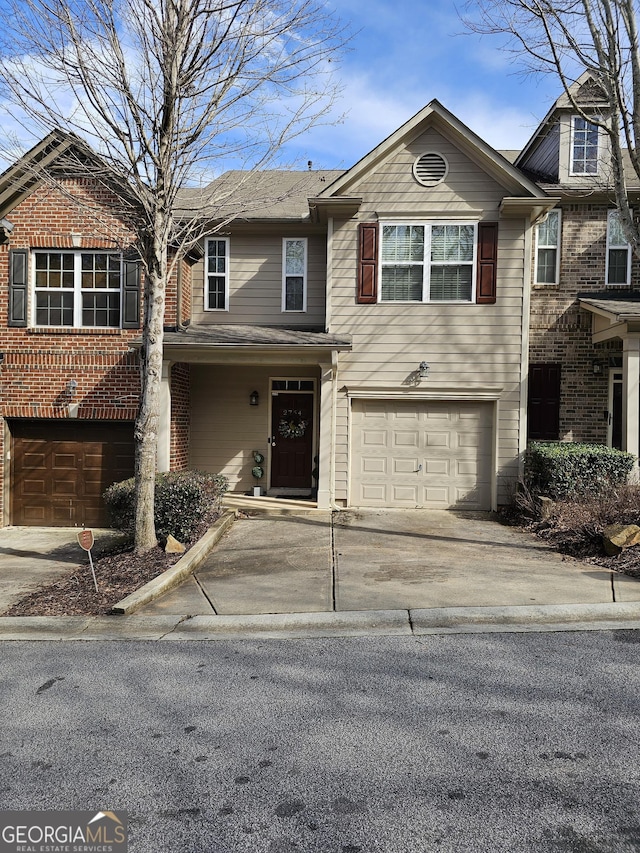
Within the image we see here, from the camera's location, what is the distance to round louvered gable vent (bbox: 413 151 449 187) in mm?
11992

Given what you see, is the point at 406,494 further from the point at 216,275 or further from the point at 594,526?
the point at 216,275

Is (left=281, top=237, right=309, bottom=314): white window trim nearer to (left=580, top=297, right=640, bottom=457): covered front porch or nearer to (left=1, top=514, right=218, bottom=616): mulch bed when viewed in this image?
(left=580, top=297, right=640, bottom=457): covered front porch

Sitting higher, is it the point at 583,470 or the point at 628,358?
the point at 628,358

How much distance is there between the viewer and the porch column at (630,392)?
35.6 ft

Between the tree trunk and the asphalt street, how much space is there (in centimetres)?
293

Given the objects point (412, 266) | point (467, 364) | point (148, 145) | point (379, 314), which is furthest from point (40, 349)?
point (467, 364)

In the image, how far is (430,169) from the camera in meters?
12.0

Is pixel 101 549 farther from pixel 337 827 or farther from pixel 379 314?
pixel 337 827

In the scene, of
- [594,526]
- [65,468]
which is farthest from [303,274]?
[594,526]

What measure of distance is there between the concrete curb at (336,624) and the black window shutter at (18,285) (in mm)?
7344

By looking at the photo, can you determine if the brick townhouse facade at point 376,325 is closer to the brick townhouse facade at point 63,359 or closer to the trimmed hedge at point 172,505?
the brick townhouse facade at point 63,359

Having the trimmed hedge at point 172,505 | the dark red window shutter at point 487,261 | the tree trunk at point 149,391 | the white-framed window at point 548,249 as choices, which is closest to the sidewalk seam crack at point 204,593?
the tree trunk at point 149,391

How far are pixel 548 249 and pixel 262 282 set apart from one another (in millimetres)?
6233

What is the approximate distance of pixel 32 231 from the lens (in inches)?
458
